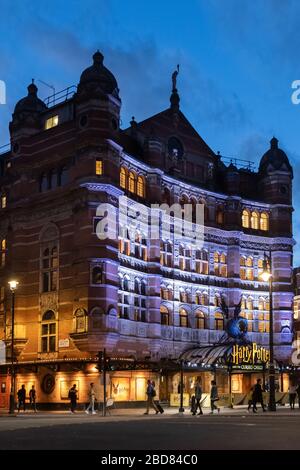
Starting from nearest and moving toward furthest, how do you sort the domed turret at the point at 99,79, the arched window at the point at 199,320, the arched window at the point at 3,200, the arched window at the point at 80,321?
1. the arched window at the point at 80,321
2. the domed turret at the point at 99,79
3. the arched window at the point at 3,200
4. the arched window at the point at 199,320

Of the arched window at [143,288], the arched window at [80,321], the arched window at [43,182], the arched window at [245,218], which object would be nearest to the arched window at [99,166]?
the arched window at [43,182]

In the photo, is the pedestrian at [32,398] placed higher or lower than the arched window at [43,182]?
lower

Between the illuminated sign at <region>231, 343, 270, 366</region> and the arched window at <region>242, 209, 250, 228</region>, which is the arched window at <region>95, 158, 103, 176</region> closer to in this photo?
the illuminated sign at <region>231, 343, 270, 366</region>

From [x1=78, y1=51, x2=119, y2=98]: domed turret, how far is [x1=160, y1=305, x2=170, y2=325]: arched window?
18446mm

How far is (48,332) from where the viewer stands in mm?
58188

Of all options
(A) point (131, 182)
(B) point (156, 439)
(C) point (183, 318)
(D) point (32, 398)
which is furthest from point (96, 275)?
(B) point (156, 439)

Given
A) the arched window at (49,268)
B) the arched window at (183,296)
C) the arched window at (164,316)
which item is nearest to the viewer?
the arched window at (49,268)

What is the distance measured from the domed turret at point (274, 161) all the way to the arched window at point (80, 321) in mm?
28933

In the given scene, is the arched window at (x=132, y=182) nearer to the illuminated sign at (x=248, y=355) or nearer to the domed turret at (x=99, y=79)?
the domed turret at (x=99, y=79)

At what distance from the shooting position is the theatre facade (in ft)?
183

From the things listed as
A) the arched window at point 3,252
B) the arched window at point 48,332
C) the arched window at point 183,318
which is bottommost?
the arched window at point 48,332

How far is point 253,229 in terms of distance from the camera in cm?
7438

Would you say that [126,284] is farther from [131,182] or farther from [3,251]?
[3,251]

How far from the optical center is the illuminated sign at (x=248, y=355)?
198 ft
